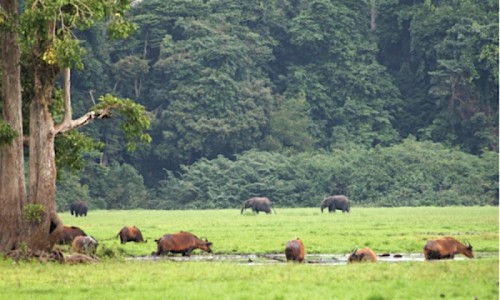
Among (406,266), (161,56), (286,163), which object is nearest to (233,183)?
(286,163)

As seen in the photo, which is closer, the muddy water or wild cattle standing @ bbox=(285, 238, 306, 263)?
wild cattle standing @ bbox=(285, 238, 306, 263)

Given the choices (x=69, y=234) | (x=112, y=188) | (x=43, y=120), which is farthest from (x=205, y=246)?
(x=112, y=188)

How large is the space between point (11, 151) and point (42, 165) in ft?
3.57

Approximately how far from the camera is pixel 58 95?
28.6 m

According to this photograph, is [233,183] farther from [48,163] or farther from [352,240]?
[48,163]

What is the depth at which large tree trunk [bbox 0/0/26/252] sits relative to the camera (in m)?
26.5

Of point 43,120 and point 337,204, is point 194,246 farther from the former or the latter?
point 337,204

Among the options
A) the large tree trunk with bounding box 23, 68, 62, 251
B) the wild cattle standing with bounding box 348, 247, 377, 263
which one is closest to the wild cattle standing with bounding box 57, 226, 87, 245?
the large tree trunk with bounding box 23, 68, 62, 251

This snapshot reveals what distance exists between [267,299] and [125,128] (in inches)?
416

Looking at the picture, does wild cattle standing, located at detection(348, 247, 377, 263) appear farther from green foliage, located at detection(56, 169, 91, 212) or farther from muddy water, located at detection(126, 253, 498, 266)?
green foliage, located at detection(56, 169, 91, 212)

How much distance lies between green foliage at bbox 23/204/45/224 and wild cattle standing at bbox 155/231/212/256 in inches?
109

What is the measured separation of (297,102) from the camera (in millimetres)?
80438

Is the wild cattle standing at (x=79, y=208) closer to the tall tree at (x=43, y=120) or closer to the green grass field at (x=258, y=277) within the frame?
the green grass field at (x=258, y=277)

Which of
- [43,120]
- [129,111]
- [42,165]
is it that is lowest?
[42,165]
